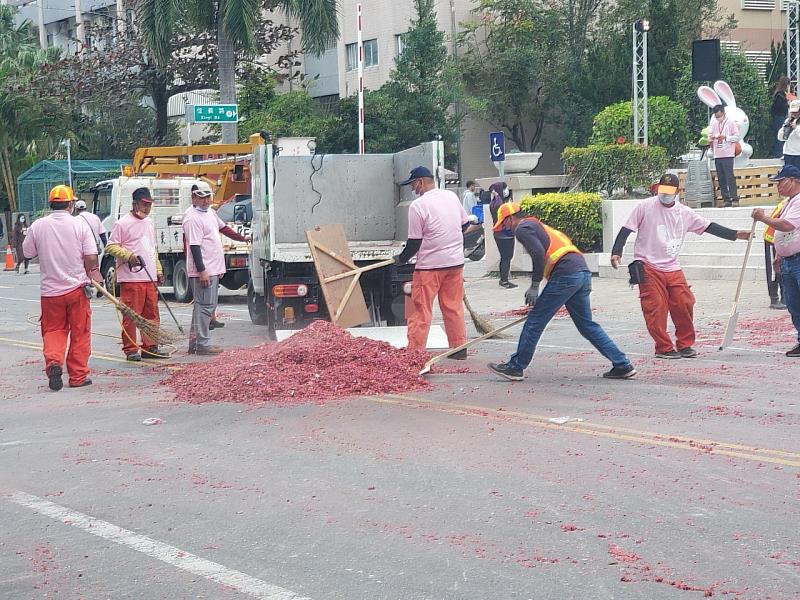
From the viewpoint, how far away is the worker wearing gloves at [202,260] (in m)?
13.0

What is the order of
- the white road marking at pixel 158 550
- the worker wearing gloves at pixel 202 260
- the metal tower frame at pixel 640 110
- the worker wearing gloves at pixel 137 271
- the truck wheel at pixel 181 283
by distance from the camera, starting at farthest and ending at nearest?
the metal tower frame at pixel 640 110, the truck wheel at pixel 181 283, the worker wearing gloves at pixel 202 260, the worker wearing gloves at pixel 137 271, the white road marking at pixel 158 550

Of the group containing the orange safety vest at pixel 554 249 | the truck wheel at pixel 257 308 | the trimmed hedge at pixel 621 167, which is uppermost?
the trimmed hedge at pixel 621 167

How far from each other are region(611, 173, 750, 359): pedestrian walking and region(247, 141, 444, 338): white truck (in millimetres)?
2878

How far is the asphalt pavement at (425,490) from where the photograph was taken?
16.9ft

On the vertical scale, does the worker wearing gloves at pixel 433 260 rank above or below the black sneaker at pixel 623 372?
above

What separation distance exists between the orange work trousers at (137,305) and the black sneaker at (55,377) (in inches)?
82.4

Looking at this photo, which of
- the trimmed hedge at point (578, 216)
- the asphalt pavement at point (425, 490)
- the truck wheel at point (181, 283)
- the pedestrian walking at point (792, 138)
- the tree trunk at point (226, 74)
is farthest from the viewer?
the tree trunk at point (226, 74)

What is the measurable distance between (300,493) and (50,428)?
312 cm

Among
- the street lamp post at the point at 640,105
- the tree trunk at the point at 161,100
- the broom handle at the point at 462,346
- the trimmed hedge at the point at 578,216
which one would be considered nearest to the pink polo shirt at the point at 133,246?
the broom handle at the point at 462,346

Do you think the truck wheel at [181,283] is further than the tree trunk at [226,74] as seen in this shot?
No

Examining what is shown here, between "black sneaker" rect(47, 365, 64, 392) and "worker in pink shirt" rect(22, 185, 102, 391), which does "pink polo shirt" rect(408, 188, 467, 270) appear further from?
"black sneaker" rect(47, 365, 64, 392)

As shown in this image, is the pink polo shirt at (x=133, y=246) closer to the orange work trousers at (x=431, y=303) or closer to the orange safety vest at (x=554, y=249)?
the orange work trousers at (x=431, y=303)

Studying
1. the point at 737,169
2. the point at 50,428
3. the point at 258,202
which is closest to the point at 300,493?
the point at 50,428

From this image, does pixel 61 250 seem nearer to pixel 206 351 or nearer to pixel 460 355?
pixel 206 351
